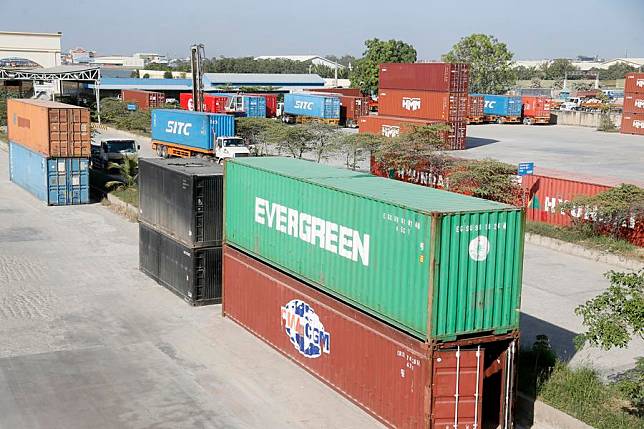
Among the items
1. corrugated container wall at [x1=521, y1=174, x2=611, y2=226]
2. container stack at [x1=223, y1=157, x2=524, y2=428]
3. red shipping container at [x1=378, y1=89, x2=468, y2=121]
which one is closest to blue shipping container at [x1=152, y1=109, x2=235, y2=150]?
red shipping container at [x1=378, y1=89, x2=468, y2=121]

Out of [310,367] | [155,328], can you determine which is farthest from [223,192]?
[310,367]

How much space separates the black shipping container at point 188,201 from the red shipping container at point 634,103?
59.1 meters

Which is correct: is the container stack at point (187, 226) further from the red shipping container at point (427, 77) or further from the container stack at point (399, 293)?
the red shipping container at point (427, 77)

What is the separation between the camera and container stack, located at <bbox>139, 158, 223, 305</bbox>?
67.3 feet

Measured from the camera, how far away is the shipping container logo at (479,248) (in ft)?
41.6

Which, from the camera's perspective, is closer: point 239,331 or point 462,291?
point 462,291

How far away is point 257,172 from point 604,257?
14.4m

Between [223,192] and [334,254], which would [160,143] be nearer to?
[223,192]

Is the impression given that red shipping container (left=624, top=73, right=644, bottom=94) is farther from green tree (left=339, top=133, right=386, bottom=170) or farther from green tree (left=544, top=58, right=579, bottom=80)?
green tree (left=544, top=58, right=579, bottom=80)

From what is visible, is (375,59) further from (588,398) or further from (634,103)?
(588,398)

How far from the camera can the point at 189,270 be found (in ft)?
68.8

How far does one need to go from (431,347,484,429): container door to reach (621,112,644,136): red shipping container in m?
67.7

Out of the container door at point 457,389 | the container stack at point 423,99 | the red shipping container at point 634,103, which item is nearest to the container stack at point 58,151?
the container stack at point 423,99

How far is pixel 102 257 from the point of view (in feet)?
86.7
